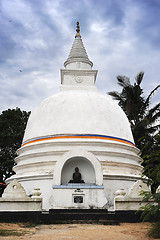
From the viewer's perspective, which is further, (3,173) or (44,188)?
(3,173)

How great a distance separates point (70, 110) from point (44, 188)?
16.2 feet

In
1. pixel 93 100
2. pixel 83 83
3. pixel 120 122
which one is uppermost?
pixel 83 83

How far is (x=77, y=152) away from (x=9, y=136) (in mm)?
15736

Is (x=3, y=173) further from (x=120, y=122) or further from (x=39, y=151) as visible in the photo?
(x=120, y=122)

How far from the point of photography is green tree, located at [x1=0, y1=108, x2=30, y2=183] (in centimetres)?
2622

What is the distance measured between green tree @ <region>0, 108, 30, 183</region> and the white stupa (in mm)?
10530

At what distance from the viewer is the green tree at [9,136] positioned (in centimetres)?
2622

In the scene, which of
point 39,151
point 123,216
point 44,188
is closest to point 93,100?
point 39,151

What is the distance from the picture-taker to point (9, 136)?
26969 millimetres

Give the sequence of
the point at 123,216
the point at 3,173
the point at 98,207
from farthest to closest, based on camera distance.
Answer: the point at 3,173 → the point at 98,207 → the point at 123,216

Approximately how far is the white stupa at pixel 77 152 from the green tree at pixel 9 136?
10.5 m

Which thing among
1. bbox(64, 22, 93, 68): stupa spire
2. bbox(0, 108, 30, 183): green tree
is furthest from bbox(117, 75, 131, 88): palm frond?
bbox(0, 108, 30, 183): green tree

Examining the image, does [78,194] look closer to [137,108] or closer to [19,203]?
[19,203]

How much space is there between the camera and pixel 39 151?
15188 mm
